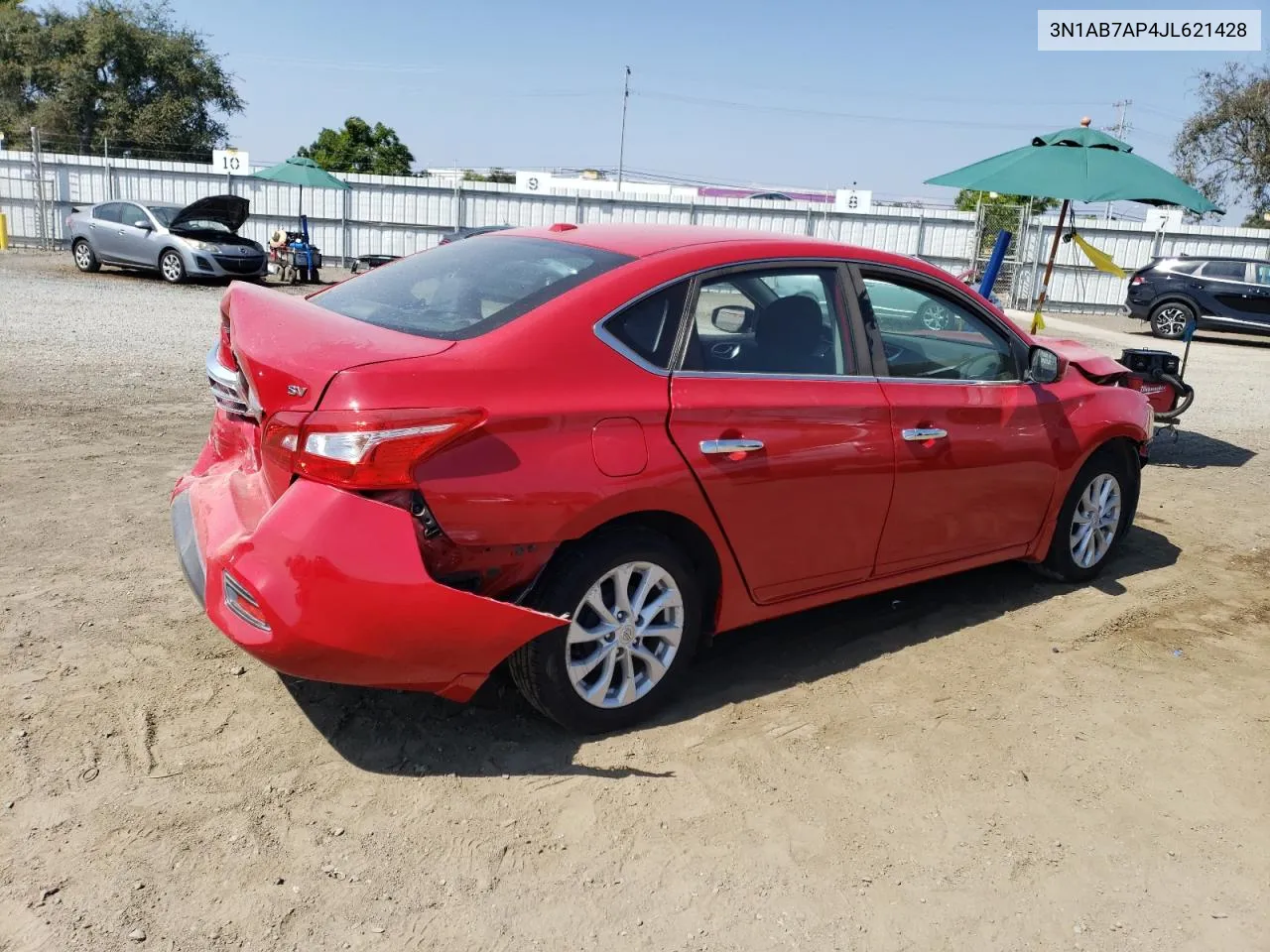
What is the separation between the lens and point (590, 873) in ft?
8.98

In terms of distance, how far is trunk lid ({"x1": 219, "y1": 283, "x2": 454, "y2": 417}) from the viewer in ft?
9.41

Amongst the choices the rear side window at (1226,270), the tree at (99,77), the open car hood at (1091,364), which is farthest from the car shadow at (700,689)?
the tree at (99,77)

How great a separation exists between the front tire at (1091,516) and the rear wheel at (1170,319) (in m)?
15.4

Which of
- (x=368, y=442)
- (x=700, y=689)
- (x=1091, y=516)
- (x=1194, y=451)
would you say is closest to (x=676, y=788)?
(x=700, y=689)

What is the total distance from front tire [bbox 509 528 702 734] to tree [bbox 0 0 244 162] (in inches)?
1583

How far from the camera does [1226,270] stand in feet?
60.5

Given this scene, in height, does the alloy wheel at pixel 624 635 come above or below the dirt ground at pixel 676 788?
above

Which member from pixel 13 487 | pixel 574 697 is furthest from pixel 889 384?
pixel 13 487

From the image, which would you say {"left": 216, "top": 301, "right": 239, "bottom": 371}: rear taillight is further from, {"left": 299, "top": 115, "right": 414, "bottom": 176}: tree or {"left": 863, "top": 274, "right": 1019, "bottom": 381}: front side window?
{"left": 299, "top": 115, "right": 414, "bottom": 176}: tree

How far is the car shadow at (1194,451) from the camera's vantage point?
8180 millimetres

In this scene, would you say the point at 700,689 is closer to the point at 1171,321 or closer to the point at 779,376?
the point at 779,376

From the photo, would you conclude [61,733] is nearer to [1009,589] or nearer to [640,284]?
[640,284]

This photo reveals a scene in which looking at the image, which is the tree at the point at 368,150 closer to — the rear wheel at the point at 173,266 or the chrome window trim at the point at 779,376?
the rear wheel at the point at 173,266

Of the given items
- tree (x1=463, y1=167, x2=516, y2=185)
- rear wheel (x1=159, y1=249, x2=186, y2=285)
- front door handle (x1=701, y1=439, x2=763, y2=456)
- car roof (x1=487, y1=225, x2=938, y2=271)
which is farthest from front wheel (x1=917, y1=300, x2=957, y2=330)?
tree (x1=463, y1=167, x2=516, y2=185)
